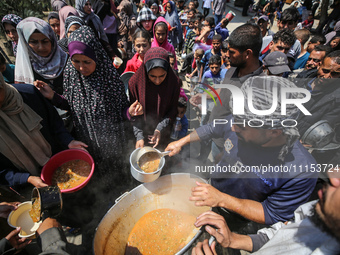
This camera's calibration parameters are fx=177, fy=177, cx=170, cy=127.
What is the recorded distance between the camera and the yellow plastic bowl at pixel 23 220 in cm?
→ 171

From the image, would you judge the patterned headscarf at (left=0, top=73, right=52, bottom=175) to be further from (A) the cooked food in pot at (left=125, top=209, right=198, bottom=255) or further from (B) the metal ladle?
(A) the cooked food in pot at (left=125, top=209, right=198, bottom=255)

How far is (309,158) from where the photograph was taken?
61.4 inches

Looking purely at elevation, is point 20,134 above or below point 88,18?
below

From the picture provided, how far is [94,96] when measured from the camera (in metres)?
2.42

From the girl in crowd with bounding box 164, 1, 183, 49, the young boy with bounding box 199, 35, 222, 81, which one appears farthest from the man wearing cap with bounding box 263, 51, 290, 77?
the girl in crowd with bounding box 164, 1, 183, 49

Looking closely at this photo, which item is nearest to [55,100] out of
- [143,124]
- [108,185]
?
[143,124]

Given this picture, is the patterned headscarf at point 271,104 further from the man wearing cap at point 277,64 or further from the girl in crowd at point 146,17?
the girl in crowd at point 146,17

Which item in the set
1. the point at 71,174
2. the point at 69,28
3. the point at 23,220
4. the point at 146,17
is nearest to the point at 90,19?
the point at 69,28

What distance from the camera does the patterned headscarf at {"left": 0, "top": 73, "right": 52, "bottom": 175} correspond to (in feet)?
5.99

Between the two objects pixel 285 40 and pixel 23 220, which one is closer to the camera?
pixel 23 220

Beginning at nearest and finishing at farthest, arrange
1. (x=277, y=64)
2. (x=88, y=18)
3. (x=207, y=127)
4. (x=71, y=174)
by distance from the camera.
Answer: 1. (x=71, y=174)
2. (x=207, y=127)
3. (x=277, y=64)
4. (x=88, y=18)

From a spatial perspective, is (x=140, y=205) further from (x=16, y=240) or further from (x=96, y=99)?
(x=96, y=99)

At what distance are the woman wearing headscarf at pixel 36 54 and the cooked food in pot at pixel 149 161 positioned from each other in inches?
74.8

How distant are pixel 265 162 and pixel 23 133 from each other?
256 cm
